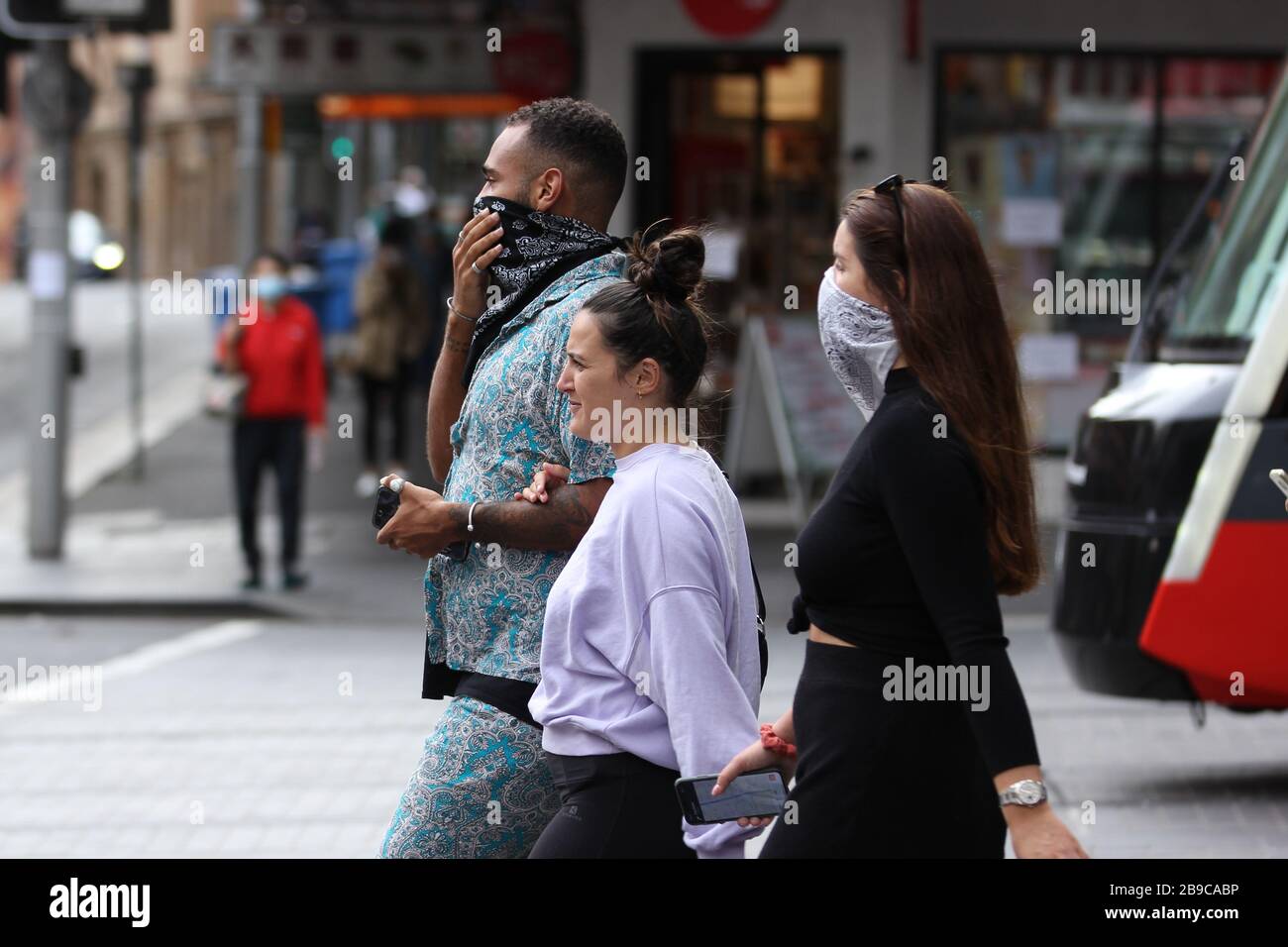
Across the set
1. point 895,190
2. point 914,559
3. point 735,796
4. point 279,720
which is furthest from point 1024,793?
point 279,720

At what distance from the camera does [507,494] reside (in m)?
3.54

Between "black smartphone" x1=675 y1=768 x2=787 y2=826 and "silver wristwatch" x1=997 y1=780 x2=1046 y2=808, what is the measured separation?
0.39m

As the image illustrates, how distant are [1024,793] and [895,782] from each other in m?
0.24

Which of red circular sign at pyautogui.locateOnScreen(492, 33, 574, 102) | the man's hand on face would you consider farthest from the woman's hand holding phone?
red circular sign at pyautogui.locateOnScreen(492, 33, 574, 102)

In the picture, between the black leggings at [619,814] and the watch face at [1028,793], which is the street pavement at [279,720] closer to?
the black leggings at [619,814]

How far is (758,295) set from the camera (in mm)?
15422

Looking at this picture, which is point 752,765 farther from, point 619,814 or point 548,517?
point 548,517

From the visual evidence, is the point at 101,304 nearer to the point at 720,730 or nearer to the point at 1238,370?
the point at 1238,370

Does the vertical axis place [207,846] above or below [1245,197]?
below

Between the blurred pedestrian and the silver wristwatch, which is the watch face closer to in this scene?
the silver wristwatch

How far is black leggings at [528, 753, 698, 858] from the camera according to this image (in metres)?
3.25

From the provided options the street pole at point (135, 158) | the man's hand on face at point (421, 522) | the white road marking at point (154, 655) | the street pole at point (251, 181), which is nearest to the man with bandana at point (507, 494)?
the man's hand on face at point (421, 522)
